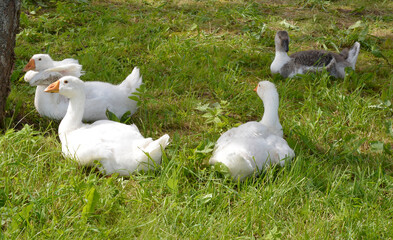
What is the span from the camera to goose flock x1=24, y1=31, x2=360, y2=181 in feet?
10.6

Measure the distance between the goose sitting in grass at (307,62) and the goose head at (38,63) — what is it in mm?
2613

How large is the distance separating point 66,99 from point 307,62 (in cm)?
281

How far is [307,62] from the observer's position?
514cm

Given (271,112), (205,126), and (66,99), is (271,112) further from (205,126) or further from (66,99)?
(66,99)

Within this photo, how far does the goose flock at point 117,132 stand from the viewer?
3.24 meters

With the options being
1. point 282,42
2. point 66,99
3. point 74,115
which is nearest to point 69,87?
point 74,115

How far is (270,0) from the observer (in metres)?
8.01

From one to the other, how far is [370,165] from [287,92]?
4.66 feet

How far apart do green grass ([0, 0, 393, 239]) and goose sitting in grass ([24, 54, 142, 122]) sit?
0.18m

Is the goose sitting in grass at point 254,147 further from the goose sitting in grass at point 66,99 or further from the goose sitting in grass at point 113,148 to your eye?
the goose sitting in grass at point 66,99

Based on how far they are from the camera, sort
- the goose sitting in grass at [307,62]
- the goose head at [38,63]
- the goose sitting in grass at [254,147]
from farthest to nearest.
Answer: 1. the goose sitting in grass at [307,62]
2. the goose head at [38,63]
3. the goose sitting in grass at [254,147]

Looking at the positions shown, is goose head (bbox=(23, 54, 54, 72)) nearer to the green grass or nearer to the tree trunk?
the green grass

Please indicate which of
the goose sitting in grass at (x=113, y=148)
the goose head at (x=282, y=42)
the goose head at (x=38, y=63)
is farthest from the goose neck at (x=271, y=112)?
the goose head at (x=38, y=63)

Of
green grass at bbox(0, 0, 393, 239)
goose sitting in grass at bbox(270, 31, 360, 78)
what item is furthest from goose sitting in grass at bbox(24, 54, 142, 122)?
goose sitting in grass at bbox(270, 31, 360, 78)
